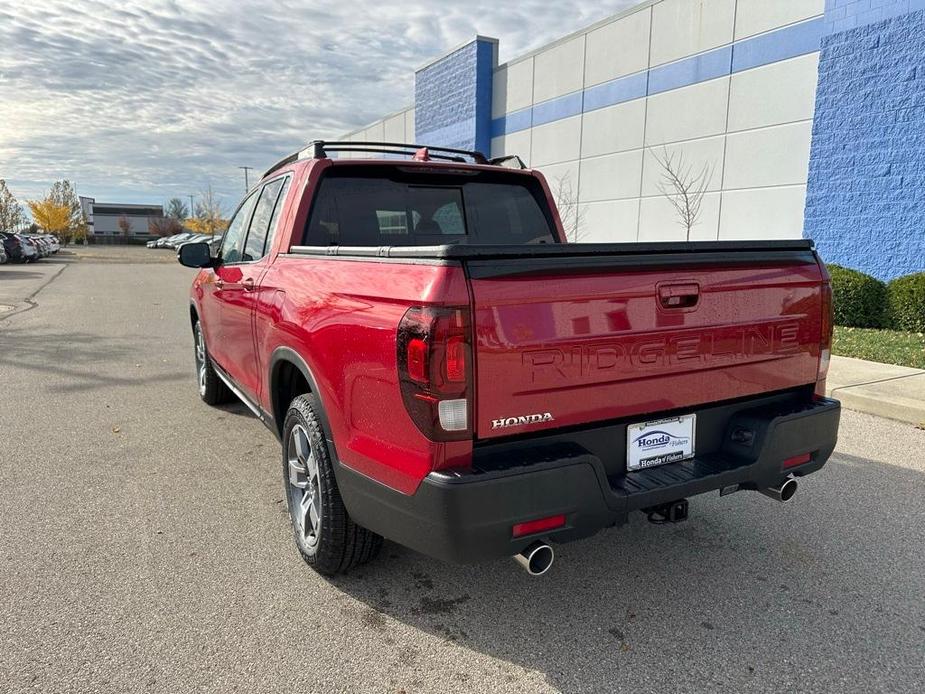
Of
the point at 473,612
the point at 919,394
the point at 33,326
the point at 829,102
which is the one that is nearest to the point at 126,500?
the point at 473,612

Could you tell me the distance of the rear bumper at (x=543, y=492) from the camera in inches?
87.1

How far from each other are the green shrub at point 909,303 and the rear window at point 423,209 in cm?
846

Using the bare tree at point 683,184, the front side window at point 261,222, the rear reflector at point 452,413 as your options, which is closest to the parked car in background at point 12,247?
the bare tree at point 683,184

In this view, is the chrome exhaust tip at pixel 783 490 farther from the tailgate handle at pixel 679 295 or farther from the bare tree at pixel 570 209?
the bare tree at pixel 570 209

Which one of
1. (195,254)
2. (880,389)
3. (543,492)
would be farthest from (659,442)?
(880,389)

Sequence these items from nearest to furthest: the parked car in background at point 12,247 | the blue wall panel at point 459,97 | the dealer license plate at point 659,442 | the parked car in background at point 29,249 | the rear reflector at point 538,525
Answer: the rear reflector at point 538,525
the dealer license plate at point 659,442
the blue wall panel at point 459,97
the parked car in background at point 12,247
the parked car in background at point 29,249

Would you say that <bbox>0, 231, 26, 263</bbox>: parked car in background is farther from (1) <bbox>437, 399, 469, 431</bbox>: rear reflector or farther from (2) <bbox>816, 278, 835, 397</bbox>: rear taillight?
(2) <bbox>816, 278, 835, 397</bbox>: rear taillight

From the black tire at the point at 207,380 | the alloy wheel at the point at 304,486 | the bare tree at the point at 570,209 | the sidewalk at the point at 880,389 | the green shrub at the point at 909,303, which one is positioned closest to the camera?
the alloy wheel at the point at 304,486

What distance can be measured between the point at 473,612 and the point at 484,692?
1.70 feet

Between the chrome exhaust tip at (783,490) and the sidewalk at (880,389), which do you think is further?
the sidewalk at (880,389)

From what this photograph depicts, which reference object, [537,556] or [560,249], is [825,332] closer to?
[560,249]

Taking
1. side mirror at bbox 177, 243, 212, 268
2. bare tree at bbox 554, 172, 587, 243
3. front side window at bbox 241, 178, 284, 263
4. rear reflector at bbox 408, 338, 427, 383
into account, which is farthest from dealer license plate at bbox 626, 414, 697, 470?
bare tree at bbox 554, 172, 587, 243

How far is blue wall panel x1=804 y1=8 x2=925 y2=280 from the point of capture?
11.0 meters

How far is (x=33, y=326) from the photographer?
1170 cm
